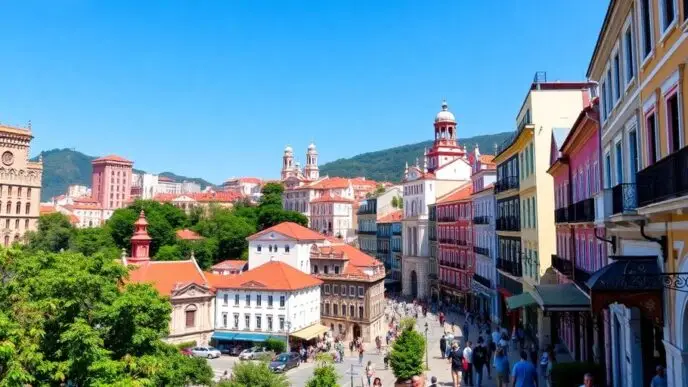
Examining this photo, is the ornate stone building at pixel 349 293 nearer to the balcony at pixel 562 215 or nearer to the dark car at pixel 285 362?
the dark car at pixel 285 362

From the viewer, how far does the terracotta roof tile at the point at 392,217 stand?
258ft

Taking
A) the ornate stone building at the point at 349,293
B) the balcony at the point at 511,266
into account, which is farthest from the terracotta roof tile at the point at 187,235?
the balcony at the point at 511,266

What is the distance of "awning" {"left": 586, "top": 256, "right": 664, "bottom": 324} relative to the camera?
10750 mm

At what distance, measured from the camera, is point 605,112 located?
1741cm

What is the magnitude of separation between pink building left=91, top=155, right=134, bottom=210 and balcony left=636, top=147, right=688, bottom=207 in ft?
638

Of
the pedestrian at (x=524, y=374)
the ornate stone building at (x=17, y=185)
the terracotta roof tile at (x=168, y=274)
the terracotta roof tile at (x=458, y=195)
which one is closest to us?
the pedestrian at (x=524, y=374)

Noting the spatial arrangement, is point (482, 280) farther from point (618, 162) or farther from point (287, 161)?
point (287, 161)

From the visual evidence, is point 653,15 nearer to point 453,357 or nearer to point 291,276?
point 453,357

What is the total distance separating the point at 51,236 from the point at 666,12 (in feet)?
298

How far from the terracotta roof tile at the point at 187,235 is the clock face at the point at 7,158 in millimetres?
38418

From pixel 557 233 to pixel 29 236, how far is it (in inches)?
3600

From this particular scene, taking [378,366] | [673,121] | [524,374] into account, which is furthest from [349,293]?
[673,121]

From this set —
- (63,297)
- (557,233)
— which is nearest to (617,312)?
(557,233)

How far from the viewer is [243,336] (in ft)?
158
